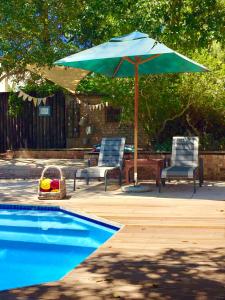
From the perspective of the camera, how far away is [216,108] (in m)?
12.5

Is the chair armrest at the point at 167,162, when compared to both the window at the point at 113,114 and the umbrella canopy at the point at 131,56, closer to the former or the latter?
the umbrella canopy at the point at 131,56

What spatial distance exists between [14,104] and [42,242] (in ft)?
40.1

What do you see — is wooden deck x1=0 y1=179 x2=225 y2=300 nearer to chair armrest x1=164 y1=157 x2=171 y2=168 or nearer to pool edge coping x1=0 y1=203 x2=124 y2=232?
pool edge coping x1=0 y1=203 x2=124 y2=232

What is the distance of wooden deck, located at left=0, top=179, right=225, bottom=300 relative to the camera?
3.77 m

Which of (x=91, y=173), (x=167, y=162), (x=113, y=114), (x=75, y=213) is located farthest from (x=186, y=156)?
(x=113, y=114)

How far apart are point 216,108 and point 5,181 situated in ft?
19.3

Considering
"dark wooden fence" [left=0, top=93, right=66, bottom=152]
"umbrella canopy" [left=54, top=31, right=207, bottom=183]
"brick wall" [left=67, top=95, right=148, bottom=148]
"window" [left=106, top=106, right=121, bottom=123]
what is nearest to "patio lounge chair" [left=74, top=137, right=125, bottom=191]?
"umbrella canopy" [left=54, top=31, right=207, bottom=183]

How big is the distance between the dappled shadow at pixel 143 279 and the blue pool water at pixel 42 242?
1.00m

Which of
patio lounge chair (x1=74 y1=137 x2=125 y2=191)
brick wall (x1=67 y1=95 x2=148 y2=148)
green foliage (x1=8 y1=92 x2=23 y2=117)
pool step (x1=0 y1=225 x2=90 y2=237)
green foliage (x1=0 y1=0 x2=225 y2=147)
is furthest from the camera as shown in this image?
green foliage (x1=8 y1=92 x2=23 y2=117)

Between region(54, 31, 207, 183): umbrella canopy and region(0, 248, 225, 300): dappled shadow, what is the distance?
461 cm

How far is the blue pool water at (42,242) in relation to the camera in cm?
554

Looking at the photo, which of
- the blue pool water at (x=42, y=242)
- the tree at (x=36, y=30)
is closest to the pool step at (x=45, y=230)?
the blue pool water at (x=42, y=242)

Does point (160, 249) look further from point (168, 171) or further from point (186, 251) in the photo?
point (168, 171)

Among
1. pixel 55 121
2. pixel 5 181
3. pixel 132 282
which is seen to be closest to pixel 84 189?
pixel 5 181
